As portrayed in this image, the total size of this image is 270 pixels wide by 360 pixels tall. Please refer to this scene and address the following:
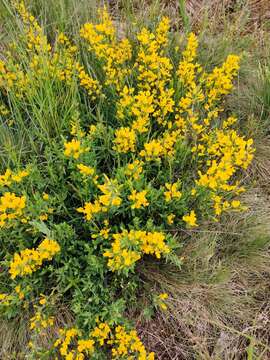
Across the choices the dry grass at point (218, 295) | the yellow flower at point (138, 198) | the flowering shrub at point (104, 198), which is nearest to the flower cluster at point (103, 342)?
the flowering shrub at point (104, 198)

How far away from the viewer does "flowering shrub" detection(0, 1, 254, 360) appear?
2.07 metres

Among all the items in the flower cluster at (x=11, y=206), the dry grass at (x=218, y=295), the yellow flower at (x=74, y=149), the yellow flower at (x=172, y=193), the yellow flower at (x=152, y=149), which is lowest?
the dry grass at (x=218, y=295)

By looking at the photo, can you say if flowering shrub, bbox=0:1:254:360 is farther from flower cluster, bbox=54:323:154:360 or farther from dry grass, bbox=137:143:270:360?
dry grass, bbox=137:143:270:360

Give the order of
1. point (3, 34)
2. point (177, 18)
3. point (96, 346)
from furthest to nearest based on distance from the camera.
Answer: point (177, 18)
point (3, 34)
point (96, 346)

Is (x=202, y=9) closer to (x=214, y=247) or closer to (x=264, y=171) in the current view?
(x=264, y=171)

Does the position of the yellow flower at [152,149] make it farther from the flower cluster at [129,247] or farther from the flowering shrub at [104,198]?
the flower cluster at [129,247]

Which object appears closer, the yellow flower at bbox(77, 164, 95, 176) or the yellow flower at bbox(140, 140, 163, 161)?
the yellow flower at bbox(77, 164, 95, 176)

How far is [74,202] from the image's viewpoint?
2.54m

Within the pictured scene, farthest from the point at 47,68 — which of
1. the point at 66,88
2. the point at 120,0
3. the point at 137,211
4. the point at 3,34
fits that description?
the point at 120,0

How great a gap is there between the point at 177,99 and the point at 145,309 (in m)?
1.47

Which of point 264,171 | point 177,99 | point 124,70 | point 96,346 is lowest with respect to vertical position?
point 96,346

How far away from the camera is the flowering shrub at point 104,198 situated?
6.80 ft

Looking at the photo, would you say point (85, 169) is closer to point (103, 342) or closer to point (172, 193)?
point (172, 193)

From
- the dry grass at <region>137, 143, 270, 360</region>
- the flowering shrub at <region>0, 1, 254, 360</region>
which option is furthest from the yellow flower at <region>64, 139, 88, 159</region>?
the dry grass at <region>137, 143, 270, 360</region>
